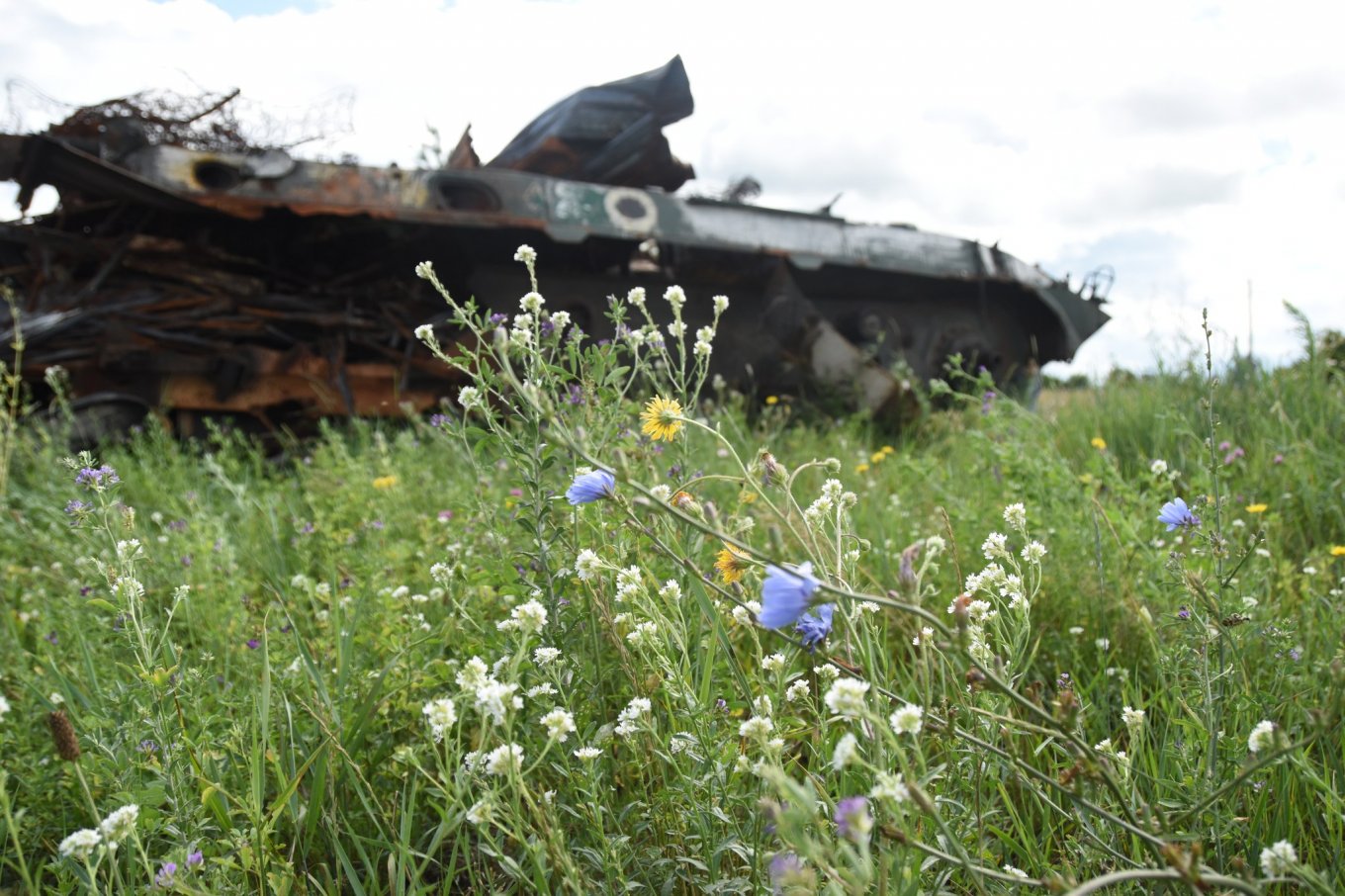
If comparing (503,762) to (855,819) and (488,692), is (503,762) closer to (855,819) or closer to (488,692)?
(488,692)

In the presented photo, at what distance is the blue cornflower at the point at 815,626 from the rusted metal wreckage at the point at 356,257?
5.22m

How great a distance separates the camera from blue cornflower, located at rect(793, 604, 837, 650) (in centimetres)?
102

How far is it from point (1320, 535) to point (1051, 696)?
5.45ft

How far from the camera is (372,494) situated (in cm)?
404

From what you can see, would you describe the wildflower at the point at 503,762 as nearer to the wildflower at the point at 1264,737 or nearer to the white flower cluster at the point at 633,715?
the white flower cluster at the point at 633,715

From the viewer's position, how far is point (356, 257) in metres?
6.89

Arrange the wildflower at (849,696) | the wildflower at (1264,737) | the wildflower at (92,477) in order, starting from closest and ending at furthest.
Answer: the wildflower at (849,696), the wildflower at (1264,737), the wildflower at (92,477)

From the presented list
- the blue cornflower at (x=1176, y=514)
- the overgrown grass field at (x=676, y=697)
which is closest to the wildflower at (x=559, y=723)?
the overgrown grass field at (x=676, y=697)

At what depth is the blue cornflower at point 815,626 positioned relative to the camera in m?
1.02

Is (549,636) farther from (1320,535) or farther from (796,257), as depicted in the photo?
(796,257)

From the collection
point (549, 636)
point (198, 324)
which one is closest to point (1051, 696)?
point (549, 636)

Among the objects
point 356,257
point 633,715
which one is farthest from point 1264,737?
point 356,257

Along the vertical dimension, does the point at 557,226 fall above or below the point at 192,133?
below

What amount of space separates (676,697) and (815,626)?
0.48 meters
